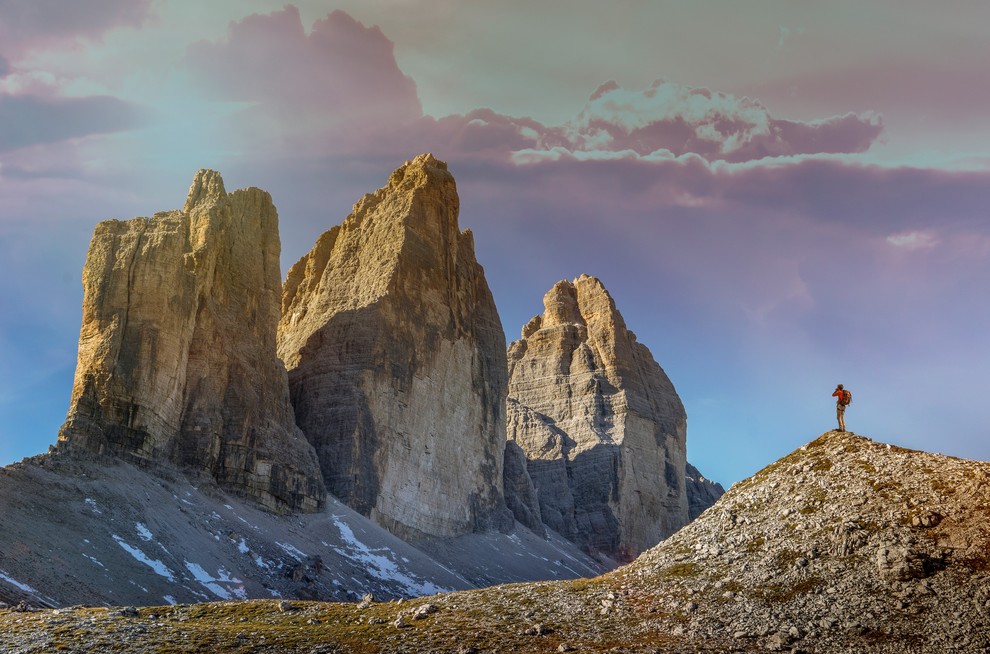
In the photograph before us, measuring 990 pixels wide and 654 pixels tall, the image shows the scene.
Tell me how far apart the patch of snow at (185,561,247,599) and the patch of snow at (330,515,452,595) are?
847 inches

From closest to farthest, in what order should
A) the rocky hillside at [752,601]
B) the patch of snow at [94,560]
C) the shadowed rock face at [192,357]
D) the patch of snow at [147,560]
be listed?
the rocky hillside at [752,601], the patch of snow at [94,560], the patch of snow at [147,560], the shadowed rock face at [192,357]

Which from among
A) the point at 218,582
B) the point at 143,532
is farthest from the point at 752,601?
the point at 143,532

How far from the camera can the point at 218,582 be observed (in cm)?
9144

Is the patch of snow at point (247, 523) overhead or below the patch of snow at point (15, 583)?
overhead

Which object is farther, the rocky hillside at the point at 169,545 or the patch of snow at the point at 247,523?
the patch of snow at the point at 247,523

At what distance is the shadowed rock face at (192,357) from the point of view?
347 feet

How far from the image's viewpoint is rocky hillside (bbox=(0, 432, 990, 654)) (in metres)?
39.2

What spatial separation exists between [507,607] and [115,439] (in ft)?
228

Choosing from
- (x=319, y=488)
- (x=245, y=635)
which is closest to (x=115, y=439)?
(x=319, y=488)

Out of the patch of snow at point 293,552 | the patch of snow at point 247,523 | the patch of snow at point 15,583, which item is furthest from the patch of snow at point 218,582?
the patch of snow at point 15,583

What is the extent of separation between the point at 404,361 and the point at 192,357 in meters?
34.1

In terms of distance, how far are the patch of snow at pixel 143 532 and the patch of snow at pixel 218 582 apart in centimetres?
386

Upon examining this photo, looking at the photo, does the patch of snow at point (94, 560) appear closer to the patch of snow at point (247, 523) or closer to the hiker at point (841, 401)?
the patch of snow at point (247, 523)

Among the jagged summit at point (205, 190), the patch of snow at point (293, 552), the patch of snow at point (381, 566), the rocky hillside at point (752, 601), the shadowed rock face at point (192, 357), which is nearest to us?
the rocky hillside at point (752, 601)
